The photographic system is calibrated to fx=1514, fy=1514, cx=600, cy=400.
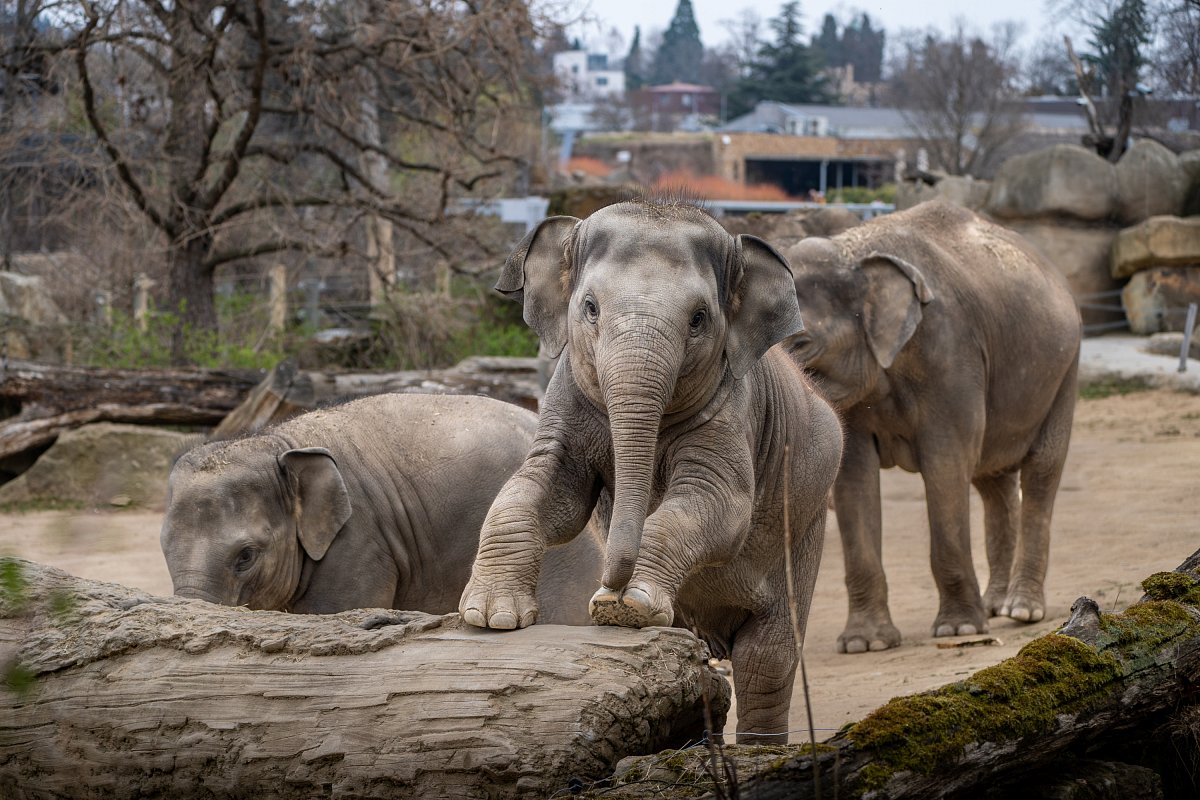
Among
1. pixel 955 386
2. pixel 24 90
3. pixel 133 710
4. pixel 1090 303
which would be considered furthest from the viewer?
pixel 1090 303

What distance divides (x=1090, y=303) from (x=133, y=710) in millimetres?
19064

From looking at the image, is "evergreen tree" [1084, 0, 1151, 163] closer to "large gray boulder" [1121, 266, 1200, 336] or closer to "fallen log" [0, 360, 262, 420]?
"large gray boulder" [1121, 266, 1200, 336]

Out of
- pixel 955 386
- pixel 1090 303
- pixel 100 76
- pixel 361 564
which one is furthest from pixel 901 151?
pixel 361 564

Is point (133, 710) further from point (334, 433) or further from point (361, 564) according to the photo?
point (334, 433)

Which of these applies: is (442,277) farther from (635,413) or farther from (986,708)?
(986,708)

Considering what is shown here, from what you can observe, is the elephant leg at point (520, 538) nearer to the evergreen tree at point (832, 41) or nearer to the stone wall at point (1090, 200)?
the stone wall at point (1090, 200)

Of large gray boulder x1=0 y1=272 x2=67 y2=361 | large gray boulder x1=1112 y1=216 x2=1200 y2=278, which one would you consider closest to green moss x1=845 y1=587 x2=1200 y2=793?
large gray boulder x1=0 y1=272 x2=67 y2=361

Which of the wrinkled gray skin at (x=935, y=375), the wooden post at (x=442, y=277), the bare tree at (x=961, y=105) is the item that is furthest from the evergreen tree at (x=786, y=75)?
the wrinkled gray skin at (x=935, y=375)

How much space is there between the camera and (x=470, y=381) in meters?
13.0

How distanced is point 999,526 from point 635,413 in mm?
6103

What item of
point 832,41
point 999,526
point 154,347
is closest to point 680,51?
point 832,41

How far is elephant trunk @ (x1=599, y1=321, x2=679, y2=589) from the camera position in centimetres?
378

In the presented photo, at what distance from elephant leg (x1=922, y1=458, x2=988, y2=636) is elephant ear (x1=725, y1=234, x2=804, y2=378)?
12.6 ft

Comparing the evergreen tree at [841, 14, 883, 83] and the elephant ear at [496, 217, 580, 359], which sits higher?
the evergreen tree at [841, 14, 883, 83]
